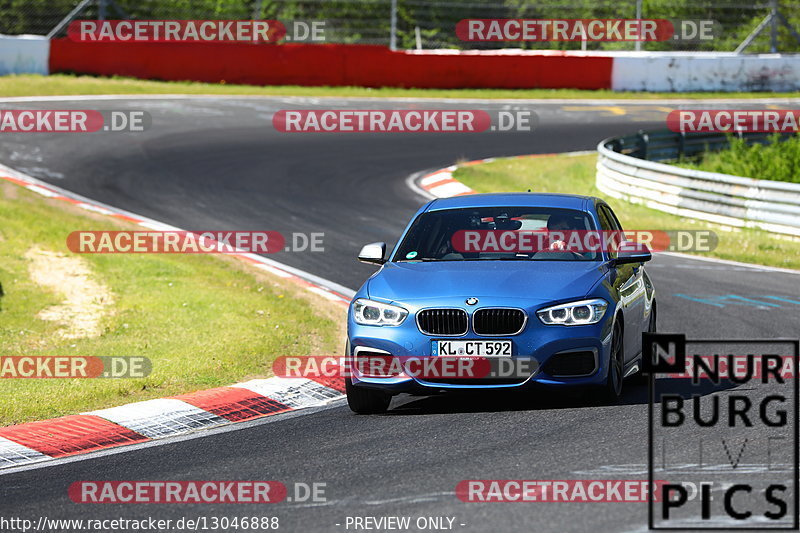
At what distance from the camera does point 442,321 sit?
27.4ft

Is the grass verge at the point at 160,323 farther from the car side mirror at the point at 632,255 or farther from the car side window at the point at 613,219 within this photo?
the car side mirror at the point at 632,255

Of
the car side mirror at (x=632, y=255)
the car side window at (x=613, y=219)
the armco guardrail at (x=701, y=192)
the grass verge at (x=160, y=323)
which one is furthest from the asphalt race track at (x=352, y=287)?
the armco guardrail at (x=701, y=192)

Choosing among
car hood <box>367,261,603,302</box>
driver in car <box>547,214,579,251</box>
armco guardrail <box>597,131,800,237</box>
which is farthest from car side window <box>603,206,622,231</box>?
armco guardrail <box>597,131,800,237</box>

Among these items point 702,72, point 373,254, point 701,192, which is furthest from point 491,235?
point 702,72

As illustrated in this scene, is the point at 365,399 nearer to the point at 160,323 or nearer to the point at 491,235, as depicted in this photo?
the point at 491,235

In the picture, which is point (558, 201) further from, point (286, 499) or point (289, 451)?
point (286, 499)

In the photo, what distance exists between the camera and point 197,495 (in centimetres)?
667

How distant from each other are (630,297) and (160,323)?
5.05 meters

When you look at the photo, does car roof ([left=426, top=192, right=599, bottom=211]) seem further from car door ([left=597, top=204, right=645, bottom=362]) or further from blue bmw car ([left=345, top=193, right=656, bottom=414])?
blue bmw car ([left=345, top=193, right=656, bottom=414])

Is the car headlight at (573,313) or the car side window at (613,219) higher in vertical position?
the car side window at (613,219)

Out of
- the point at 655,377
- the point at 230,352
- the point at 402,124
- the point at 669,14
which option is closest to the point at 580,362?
the point at 655,377

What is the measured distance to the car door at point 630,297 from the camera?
911 cm

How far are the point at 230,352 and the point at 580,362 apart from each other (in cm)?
379

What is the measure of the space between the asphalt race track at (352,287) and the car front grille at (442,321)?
0.59 meters
